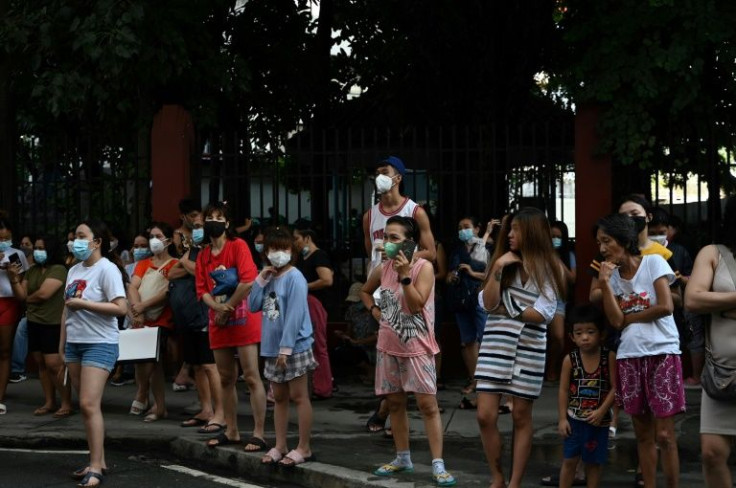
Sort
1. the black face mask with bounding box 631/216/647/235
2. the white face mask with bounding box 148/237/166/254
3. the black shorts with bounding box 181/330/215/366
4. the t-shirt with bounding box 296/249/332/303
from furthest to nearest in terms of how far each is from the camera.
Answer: the t-shirt with bounding box 296/249/332/303
the white face mask with bounding box 148/237/166/254
the black shorts with bounding box 181/330/215/366
the black face mask with bounding box 631/216/647/235

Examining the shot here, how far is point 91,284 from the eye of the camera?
8.57m

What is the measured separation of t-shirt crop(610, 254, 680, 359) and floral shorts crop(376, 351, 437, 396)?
1.41 meters

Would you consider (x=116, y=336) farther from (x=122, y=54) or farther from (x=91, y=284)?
(x=122, y=54)

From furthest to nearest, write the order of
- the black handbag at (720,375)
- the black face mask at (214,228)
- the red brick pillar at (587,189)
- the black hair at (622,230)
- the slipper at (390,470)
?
the red brick pillar at (587,189) < the black face mask at (214,228) < the slipper at (390,470) < the black hair at (622,230) < the black handbag at (720,375)

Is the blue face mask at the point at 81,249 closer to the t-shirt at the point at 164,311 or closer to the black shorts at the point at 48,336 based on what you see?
the t-shirt at the point at 164,311

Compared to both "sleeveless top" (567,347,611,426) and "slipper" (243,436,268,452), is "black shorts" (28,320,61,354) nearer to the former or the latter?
"slipper" (243,436,268,452)

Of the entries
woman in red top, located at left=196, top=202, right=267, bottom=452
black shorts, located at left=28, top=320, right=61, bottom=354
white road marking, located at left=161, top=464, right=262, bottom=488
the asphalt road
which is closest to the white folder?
the asphalt road

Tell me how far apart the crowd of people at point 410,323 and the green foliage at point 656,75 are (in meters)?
1.65

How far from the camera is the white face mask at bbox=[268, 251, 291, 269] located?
8.79 meters

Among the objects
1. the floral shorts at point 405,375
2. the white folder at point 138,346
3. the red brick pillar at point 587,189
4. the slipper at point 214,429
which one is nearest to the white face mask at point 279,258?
the floral shorts at point 405,375

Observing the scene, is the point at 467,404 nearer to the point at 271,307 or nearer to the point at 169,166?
the point at 271,307

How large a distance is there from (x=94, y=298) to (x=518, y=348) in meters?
3.07

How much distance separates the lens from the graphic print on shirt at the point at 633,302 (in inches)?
277

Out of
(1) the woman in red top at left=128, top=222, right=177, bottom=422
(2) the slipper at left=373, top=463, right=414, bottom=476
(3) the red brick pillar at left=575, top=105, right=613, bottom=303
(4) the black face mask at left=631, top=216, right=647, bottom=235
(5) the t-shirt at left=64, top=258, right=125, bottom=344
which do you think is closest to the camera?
(4) the black face mask at left=631, top=216, right=647, bottom=235
